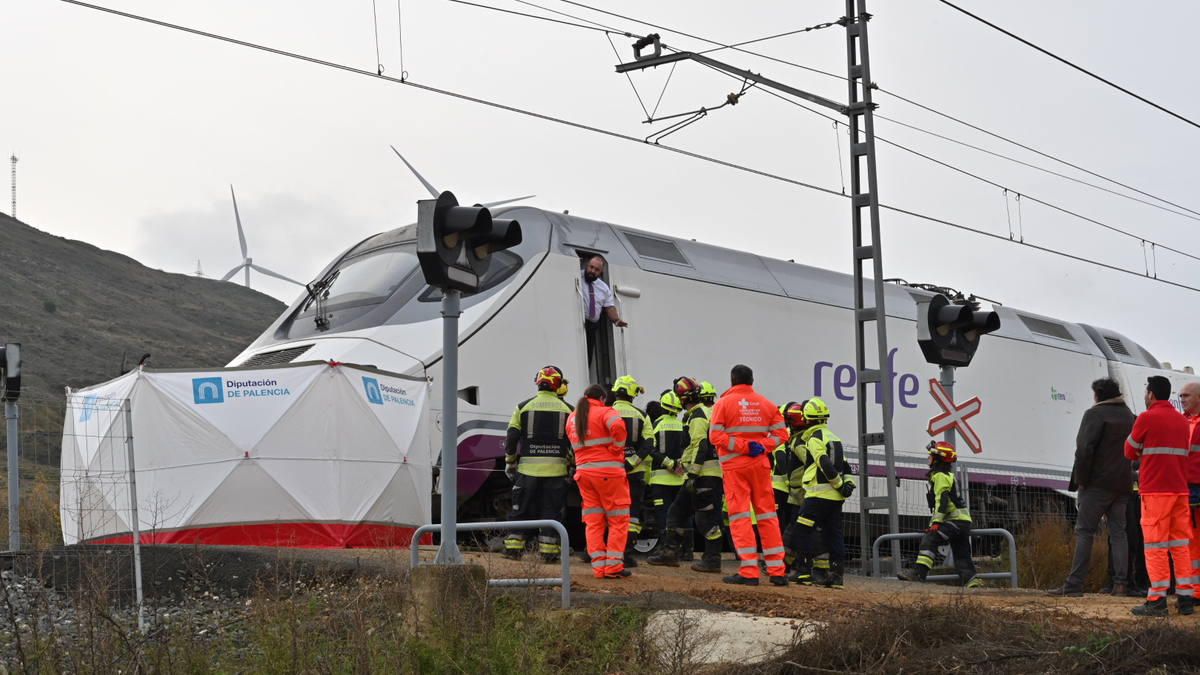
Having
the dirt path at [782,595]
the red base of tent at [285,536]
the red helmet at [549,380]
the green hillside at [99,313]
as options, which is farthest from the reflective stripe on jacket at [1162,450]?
the green hillside at [99,313]

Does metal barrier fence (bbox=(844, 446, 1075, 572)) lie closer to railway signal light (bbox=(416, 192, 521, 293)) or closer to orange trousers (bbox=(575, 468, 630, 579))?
orange trousers (bbox=(575, 468, 630, 579))

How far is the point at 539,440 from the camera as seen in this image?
1055cm

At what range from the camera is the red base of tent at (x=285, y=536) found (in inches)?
412

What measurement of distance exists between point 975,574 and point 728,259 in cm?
522

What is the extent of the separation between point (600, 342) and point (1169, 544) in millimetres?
6399

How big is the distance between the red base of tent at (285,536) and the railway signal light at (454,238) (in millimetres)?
3807

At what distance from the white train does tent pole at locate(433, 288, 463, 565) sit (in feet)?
14.4

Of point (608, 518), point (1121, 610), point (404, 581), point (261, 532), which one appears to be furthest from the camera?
point (261, 532)

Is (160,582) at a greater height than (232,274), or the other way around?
(232,274)

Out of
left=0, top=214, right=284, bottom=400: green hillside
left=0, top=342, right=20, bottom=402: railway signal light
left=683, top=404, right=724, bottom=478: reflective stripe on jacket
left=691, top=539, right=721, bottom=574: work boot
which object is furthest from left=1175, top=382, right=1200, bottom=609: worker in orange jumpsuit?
left=0, top=214, right=284, bottom=400: green hillside

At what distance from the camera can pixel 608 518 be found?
9.95 meters

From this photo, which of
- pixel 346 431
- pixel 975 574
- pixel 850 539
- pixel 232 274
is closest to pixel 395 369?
pixel 346 431

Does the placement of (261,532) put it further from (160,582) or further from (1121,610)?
(1121,610)

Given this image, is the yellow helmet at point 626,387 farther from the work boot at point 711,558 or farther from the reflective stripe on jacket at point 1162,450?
the reflective stripe on jacket at point 1162,450
